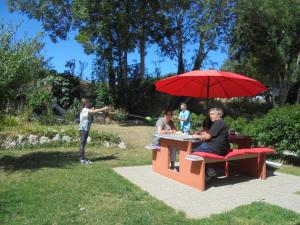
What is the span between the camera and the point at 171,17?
19203mm

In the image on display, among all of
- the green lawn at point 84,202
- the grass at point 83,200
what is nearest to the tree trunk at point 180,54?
the grass at point 83,200

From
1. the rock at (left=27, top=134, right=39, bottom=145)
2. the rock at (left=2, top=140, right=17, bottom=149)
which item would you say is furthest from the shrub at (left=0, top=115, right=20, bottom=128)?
the rock at (left=27, top=134, right=39, bottom=145)

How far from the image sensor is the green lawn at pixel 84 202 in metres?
5.18

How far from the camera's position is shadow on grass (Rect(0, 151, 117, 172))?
8.66 meters

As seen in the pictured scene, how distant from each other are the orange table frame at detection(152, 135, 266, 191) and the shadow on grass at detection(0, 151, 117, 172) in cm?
225

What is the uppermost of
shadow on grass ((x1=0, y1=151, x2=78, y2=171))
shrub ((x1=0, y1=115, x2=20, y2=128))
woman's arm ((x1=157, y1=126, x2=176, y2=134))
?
woman's arm ((x1=157, y1=126, x2=176, y2=134))

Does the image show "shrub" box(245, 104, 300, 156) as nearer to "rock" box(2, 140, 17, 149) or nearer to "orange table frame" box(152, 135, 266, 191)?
"orange table frame" box(152, 135, 266, 191)

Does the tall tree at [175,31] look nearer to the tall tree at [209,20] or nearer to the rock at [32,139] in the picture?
the tall tree at [209,20]

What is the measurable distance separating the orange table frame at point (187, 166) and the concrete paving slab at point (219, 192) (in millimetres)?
133

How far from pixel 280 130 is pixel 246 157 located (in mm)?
2409

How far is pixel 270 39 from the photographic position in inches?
837

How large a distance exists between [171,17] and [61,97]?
6.81 metres

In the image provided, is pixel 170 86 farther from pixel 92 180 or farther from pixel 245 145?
pixel 92 180

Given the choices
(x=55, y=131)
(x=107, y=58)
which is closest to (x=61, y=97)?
(x=107, y=58)
